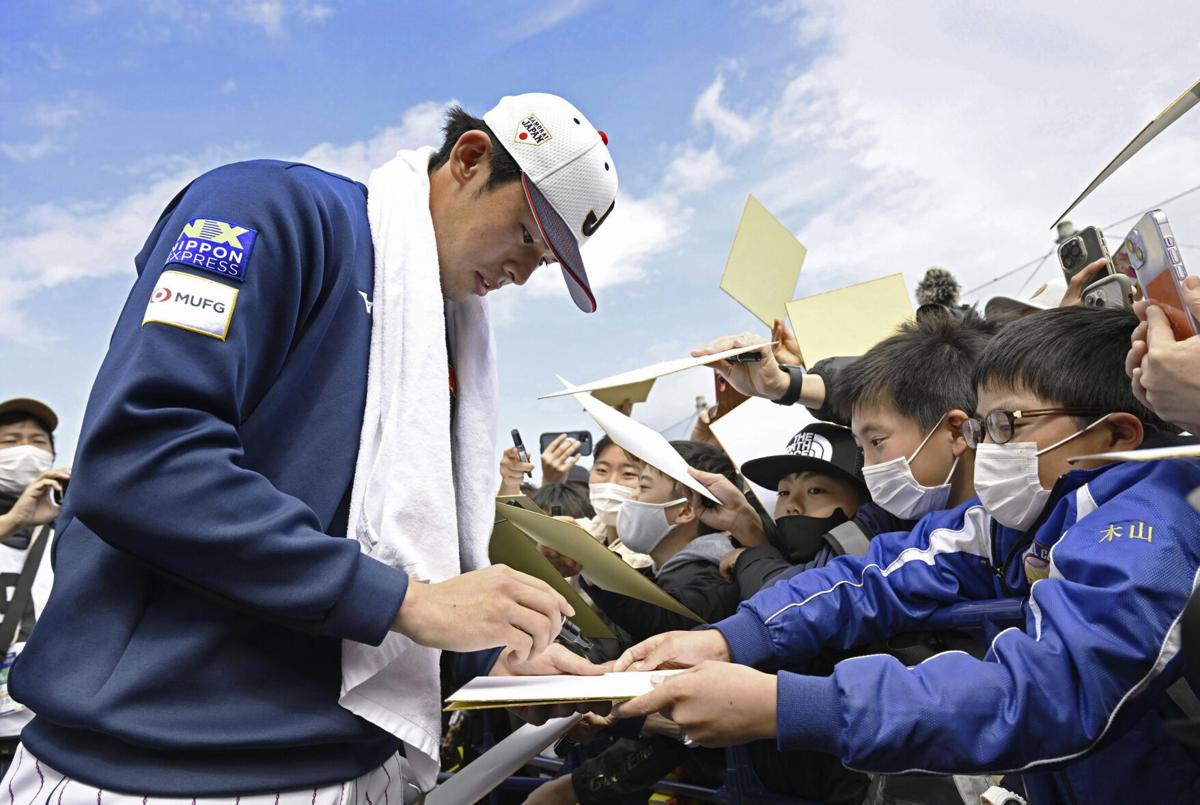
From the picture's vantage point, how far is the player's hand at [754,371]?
270 cm

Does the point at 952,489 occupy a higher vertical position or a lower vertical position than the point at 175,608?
lower

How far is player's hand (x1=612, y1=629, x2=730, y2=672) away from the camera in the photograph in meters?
1.73

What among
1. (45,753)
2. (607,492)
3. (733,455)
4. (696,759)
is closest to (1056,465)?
(733,455)

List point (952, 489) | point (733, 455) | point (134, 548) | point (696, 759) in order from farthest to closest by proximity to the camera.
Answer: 1. point (733, 455)
2. point (696, 759)
3. point (952, 489)
4. point (134, 548)

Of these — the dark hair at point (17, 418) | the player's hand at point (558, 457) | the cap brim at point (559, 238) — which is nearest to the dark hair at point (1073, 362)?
the cap brim at point (559, 238)

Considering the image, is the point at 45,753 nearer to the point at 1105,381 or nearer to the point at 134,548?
the point at 134,548

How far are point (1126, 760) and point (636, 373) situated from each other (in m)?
1.18

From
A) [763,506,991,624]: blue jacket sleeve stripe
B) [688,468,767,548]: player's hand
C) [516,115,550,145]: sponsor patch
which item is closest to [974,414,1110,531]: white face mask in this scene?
[763,506,991,624]: blue jacket sleeve stripe

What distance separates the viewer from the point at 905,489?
217 centimetres

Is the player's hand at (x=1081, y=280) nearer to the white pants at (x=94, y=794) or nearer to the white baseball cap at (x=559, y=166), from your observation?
the white baseball cap at (x=559, y=166)

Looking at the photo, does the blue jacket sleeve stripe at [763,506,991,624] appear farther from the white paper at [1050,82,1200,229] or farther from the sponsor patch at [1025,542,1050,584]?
the white paper at [1050,82,1200,229]

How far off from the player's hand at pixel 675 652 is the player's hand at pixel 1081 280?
4.11 feet

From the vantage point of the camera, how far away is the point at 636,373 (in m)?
2.06

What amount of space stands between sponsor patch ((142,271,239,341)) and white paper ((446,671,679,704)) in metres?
0.60
